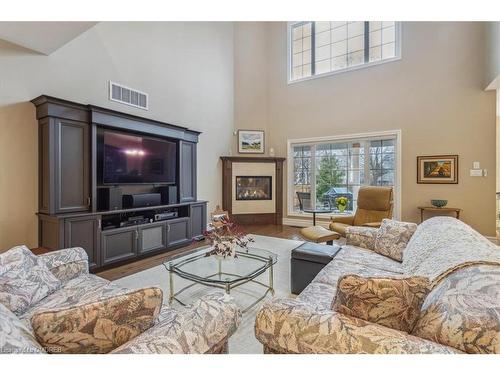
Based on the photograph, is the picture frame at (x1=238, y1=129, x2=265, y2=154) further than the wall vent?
Yes

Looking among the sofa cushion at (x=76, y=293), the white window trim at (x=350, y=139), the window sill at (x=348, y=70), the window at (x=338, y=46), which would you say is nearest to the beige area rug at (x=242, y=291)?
the sofa cushion at (x=76, y=293)

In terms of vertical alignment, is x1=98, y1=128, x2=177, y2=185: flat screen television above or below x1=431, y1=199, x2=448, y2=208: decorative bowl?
above

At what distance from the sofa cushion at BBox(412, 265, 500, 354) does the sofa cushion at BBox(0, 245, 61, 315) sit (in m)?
1.98

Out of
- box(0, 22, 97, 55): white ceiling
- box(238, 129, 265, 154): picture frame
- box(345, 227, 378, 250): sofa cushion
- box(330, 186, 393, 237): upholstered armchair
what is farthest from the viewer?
box(238, 129, 265, 154): picture frame

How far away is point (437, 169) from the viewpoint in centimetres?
487

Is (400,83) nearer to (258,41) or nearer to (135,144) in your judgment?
(258,41)

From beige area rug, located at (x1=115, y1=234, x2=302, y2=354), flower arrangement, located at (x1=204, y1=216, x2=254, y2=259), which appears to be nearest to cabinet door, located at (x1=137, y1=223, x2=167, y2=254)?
beige area rug, located at (x1=115, y1=234, x2=302, y2=354)

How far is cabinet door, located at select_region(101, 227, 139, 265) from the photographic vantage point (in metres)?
3.22

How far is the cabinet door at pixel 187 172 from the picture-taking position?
459 cm

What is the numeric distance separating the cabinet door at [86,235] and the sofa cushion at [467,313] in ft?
10.7

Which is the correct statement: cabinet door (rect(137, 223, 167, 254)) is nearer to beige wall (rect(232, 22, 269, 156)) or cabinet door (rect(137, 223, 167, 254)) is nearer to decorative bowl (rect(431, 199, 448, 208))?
beige wall (rect(232, 22, 269, 156))

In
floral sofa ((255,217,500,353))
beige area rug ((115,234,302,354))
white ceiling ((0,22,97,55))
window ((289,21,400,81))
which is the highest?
window ((289,21,400,81))
